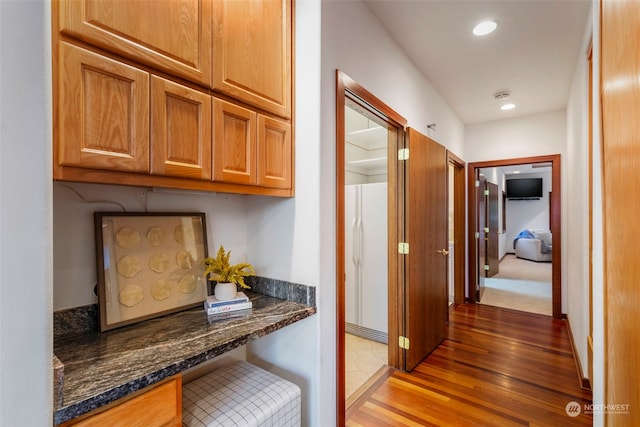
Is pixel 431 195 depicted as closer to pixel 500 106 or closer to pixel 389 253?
pixel 389 253

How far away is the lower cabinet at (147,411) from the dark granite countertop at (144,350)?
56 mm

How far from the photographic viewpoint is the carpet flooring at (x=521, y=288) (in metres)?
4.20

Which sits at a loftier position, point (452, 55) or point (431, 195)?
point (452, 55)

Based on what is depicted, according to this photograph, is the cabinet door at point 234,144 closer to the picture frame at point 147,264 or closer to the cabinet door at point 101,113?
the cabinet door at point 101,113

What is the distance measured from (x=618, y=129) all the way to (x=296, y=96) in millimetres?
1308

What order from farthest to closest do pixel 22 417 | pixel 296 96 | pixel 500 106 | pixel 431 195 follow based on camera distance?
pixel 500 106
pixel 431 195
pixel 296 96
pixel 22 417

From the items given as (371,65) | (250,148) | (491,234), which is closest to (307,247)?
(250,148)

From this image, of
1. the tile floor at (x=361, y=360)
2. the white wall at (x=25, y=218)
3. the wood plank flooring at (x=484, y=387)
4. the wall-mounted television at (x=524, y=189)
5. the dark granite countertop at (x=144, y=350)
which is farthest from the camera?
the wall-mounted television at (x=524, y=189)

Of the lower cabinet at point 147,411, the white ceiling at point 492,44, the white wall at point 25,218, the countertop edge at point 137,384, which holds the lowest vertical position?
the lower cabinet at point 147,411

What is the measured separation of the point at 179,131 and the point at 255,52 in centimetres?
57

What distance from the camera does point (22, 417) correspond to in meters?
0.62

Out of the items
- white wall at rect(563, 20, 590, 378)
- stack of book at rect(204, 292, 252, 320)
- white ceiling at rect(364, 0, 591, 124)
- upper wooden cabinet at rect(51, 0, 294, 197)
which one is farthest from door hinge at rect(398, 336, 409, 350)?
white ceiling at rect(364, 0, 591, 124)

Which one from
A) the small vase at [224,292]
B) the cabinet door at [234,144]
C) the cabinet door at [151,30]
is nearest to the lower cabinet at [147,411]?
the small vase at [224,292]

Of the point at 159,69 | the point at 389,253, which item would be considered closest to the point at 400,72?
the point at 389,253
